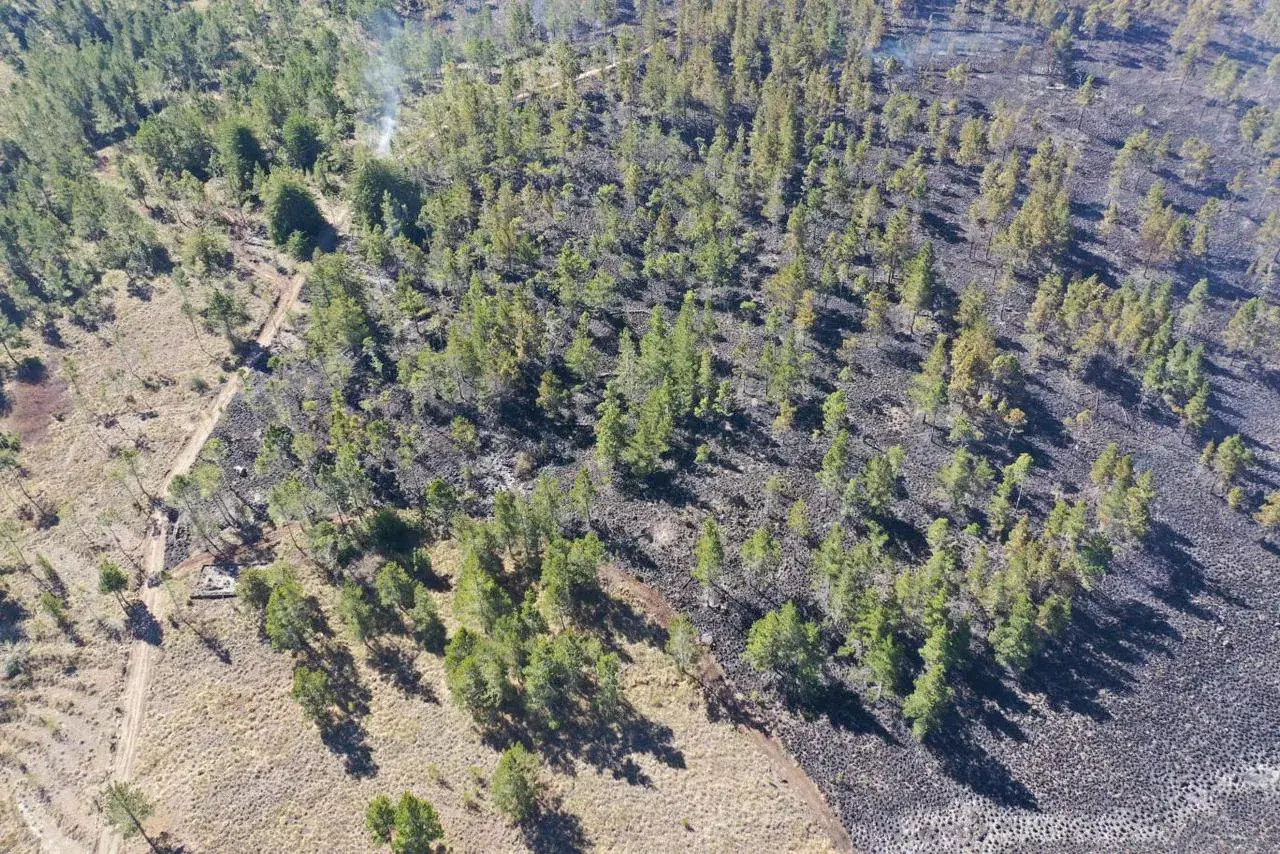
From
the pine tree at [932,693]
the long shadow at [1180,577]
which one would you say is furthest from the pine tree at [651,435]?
the long shadow at [1180,577]

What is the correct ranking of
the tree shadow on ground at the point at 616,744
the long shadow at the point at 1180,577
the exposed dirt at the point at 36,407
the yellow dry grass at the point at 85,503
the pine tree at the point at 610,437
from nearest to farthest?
the tree shadow on ground at the point at 616,744, the yellow dry grass at the point at 85,503, the long shadow at the point at 1180,577, the pine tree at the point at 610,437, the exposed dirt at the point at 36,407

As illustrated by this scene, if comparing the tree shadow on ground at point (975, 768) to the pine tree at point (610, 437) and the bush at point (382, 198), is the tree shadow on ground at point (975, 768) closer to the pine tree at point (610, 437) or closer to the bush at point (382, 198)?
the pine tree at point (610, 437)

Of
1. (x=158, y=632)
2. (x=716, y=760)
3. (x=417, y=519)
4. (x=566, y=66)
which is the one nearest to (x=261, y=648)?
(x=158, y=632)

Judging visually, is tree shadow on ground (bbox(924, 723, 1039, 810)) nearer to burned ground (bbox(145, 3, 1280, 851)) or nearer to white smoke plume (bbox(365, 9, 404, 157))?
burned ground (bbox(145, 3, 1280, 851))

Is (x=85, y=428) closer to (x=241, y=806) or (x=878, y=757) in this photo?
(x=241, y=806)

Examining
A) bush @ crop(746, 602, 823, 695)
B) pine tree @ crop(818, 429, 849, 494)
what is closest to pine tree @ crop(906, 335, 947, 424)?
pine tree @ crop(818, 429, 849, 494)
